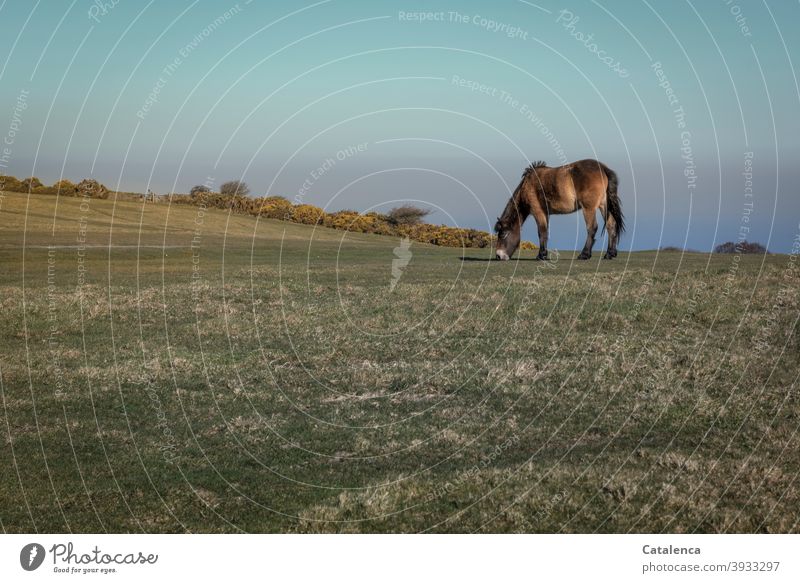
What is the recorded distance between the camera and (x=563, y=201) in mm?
31891

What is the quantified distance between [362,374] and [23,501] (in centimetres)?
842

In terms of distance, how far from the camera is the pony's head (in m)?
33.2

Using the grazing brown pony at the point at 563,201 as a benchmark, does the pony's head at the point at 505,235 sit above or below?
below

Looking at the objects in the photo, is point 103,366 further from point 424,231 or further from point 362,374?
point 424,231

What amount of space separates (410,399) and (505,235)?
16487 millimetres

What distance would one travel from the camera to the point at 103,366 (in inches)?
811

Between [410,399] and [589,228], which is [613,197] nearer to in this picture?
[589,228]

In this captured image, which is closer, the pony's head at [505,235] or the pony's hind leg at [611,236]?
the pony's hind leg at [611,236]
